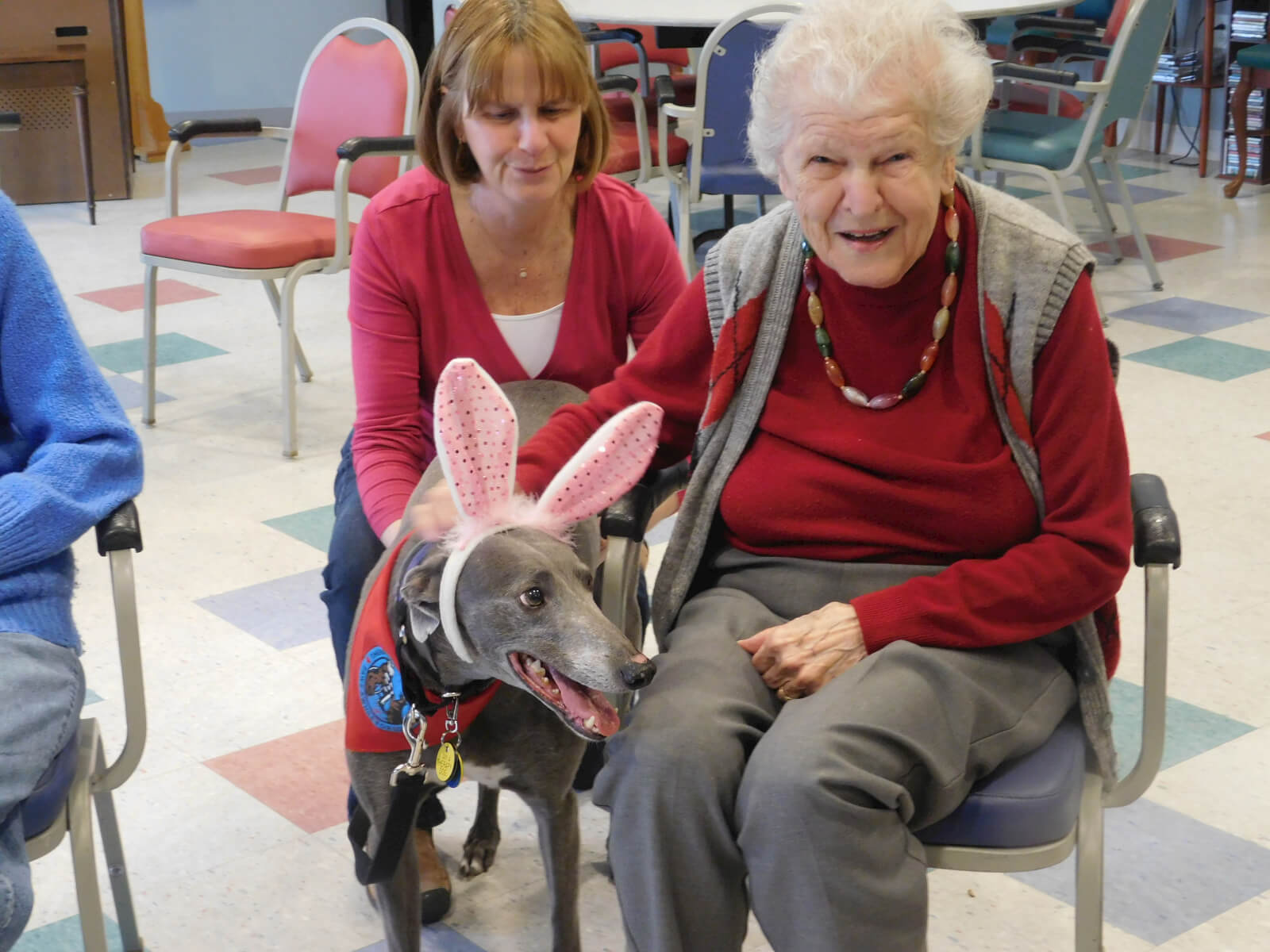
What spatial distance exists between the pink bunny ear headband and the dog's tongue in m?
0.10

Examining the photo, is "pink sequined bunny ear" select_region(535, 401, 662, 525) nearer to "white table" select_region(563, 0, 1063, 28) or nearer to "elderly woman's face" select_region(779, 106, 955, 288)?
"elderly woman's face" select_region(779, 106, 955, 288)

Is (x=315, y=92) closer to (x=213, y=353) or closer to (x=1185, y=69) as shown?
→ (x=213, y=353)

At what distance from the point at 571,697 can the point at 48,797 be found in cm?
53

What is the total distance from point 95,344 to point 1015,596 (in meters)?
3.60

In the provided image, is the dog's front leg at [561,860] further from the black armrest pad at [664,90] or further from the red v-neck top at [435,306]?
the black armrest pad at [664,90]

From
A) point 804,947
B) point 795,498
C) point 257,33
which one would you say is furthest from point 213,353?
point 257,33

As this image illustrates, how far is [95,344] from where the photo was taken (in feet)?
14.6

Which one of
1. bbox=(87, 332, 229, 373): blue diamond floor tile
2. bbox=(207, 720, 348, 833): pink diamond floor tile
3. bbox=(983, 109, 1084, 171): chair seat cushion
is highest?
bbox=(983, 109, 1084, 171): chair seat cushion

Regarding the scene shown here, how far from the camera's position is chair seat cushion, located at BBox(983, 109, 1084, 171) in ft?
14.4

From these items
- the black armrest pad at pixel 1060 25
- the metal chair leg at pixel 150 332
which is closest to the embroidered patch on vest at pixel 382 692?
the metal chair leg at pixel 150 332

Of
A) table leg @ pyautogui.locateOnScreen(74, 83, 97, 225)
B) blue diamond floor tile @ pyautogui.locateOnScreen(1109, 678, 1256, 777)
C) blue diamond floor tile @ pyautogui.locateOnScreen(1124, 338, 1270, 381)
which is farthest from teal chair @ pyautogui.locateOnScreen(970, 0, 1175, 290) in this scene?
table leg @ pyautogui.locateOnScreen(74, 83, 97, 225)

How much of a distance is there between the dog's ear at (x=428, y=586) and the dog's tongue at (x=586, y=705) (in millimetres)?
125

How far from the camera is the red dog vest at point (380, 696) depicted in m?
1.52

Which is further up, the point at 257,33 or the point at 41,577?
the point at 257,33
